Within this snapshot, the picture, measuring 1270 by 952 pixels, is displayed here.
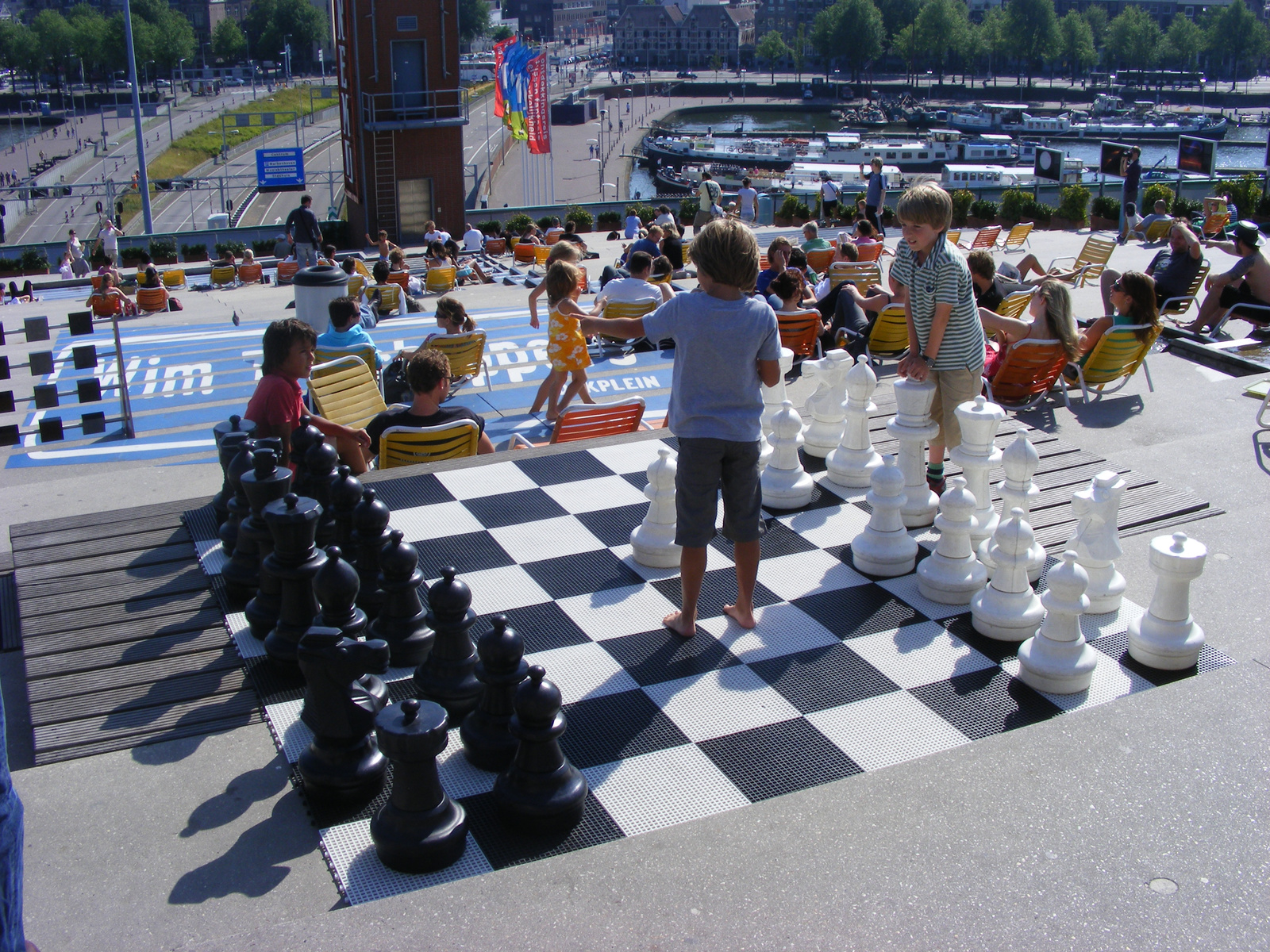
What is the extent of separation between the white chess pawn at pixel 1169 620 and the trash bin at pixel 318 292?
31.5ft

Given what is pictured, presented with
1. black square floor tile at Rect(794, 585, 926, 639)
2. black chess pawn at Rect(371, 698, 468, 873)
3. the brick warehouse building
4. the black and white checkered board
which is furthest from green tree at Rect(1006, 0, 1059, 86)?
black chess pawn at Rect(371, 698, 468, 873)

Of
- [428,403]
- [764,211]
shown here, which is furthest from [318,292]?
[764,211]

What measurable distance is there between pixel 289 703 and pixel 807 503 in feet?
8.45

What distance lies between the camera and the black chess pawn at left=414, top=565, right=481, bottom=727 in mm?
3303

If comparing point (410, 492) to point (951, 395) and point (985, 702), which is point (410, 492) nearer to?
point (951, 395)

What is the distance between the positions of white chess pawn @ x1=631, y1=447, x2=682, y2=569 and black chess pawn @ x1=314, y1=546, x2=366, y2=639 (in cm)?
141

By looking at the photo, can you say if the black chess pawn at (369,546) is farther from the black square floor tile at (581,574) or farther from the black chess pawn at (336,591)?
the black square floor tile at (581,574)

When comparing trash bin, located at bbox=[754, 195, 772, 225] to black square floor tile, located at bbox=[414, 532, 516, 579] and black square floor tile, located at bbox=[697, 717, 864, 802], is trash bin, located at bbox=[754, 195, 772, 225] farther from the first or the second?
black square floor tile, located at bbox=[697, 717, 864, 802]

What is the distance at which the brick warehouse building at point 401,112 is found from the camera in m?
28.0

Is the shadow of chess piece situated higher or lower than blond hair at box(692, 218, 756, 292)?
lower

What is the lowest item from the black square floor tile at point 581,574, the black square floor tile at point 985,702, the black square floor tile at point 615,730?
the black square floor tile at point 985,702

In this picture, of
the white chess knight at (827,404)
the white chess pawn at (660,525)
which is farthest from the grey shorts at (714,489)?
the white chess knight at (827,404)

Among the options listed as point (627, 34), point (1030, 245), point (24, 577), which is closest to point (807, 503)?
point (24, 577)

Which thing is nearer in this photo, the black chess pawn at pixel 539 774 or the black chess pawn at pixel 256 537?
the black chess pawn at pixel 539 774
